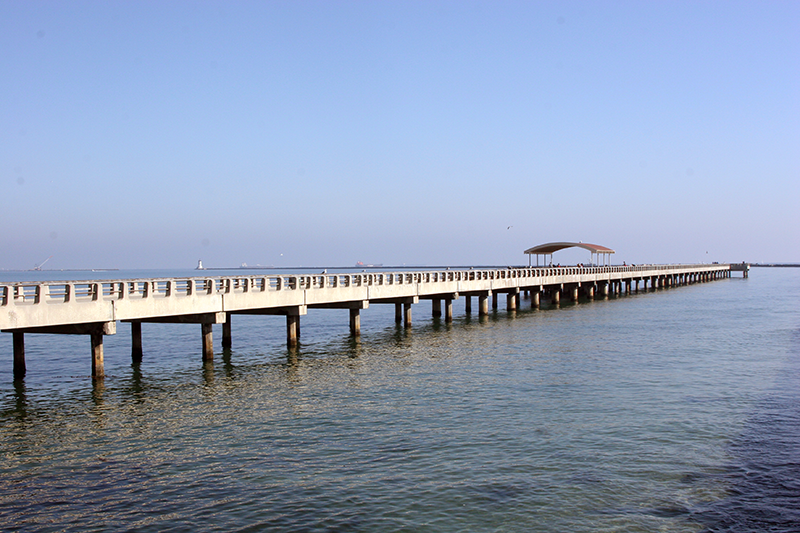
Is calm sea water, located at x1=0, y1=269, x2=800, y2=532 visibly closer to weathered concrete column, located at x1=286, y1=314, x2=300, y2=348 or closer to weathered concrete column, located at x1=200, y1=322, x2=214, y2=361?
weathered concrete column, located at x1=200, y1=322, x2=214, y2=361

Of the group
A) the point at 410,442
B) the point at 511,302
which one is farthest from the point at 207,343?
the point at 511,302

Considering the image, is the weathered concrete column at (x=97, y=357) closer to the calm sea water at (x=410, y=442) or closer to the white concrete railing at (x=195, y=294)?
the calm sea water at (x=410, y=442)

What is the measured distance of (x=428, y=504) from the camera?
11906 mm

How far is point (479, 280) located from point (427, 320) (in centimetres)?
457

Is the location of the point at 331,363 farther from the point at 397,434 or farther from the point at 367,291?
the point at 397,434

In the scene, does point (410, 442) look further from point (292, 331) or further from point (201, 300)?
point (292, 331)

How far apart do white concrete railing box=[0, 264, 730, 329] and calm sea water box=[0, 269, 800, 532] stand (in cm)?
246

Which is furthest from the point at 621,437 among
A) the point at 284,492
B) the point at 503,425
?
the point at 284,492

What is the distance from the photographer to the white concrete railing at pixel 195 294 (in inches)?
851

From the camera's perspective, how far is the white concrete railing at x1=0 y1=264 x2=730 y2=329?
21.6m

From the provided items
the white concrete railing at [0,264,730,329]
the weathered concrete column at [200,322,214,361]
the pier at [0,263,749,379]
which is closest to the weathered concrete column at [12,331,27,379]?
the pier at [0,263,749,379]

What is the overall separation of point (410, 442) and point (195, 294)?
14188 millimetres

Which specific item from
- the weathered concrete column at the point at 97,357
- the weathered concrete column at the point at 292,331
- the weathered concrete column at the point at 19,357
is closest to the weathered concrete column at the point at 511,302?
the weathered concrete column at the point at 292,331

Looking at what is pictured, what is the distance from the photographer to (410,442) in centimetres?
1563
